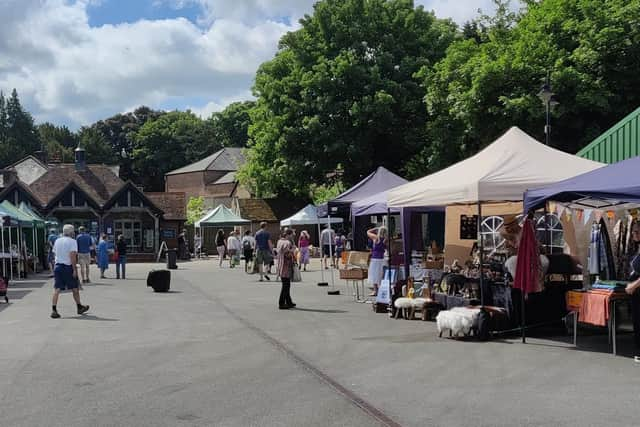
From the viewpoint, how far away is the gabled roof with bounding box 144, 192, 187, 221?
64062 millimetres

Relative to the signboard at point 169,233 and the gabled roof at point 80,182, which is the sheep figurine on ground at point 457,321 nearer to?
the gabled roof at point 80,182

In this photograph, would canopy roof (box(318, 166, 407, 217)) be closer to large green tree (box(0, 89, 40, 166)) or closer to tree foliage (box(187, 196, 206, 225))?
tree foliage (box(187, 196, 206, 225))

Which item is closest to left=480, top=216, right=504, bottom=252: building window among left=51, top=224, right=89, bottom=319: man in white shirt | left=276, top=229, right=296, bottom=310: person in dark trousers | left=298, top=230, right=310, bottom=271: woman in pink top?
left=276, top=229, right=296, bottom=310: person in dark trousers

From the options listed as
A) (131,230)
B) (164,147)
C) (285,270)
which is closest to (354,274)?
(285,270)

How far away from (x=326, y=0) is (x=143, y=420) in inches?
1568

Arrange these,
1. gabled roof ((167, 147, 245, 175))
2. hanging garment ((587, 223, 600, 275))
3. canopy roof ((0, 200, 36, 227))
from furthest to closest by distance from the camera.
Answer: gabled roof ((167, 147, 245, 175)), canopy roof ((0, 200, 36, 227)), hanging garment ((587, 223, 600, 275))

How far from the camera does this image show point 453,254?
64.2 ft

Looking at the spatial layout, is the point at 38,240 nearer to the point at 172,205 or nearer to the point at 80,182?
the point at 80,182

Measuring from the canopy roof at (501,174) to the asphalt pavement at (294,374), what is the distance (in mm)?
2313

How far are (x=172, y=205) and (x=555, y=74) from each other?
135 feet

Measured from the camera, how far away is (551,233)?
→ 16453 millimetres

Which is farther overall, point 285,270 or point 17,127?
point 17,127

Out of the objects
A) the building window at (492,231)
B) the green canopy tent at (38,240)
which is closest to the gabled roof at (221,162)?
the green canopy tent at (38,240)

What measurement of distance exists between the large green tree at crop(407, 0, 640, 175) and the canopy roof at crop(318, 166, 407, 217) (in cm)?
883
